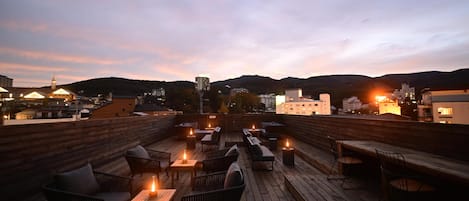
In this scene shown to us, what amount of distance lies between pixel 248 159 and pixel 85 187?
4618 millimetres

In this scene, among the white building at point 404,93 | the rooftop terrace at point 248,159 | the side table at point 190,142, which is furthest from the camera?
the white building at point 404,93

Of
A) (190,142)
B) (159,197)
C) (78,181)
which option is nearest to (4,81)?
(190,142)

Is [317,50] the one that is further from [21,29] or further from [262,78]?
[262,78]

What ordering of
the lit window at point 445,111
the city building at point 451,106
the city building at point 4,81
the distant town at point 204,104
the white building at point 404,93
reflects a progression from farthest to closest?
1. the white building at point 404,93
2. the lit window at point 445,111
3. the city building at point 451,106
4. the distant town at point 204,104
5. the city building at point 4,81

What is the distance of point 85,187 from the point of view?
8.32 feet

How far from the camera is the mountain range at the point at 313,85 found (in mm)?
33312

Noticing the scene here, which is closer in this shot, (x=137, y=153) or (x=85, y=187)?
(x=85, y=187)

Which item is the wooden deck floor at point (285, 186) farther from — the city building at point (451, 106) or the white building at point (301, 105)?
the white building at point (301, 105)

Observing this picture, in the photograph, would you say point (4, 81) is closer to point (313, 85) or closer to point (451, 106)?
point (451, 106)

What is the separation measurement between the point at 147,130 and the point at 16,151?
225 inches

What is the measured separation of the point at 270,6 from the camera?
8719mm

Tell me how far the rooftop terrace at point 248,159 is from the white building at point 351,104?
170 ft

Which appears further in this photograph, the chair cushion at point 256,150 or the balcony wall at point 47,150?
the chair cushion at point 256,150

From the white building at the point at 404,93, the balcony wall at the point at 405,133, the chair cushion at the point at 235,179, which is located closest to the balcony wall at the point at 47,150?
the chair cushion at the point at 235,179
